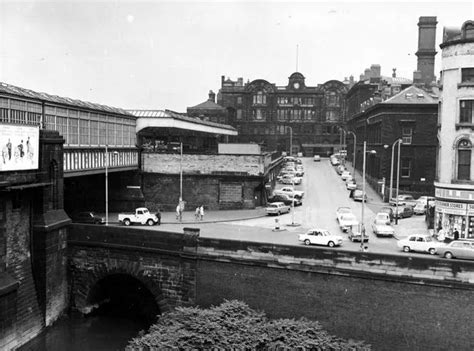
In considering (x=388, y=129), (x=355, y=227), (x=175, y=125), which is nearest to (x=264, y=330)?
(x=355, y=227)

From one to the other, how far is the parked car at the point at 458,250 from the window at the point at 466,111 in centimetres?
1230

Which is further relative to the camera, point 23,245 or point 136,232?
point 136,232

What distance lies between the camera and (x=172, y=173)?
49781 millimetres

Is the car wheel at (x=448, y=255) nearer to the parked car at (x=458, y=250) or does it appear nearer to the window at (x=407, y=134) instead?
the parked car at (x=458, y=250)

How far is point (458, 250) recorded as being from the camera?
87.4 ft

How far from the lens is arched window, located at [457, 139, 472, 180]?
3588 centimetres

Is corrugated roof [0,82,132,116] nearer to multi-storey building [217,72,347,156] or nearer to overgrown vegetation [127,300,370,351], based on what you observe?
overgrown vegetation [127,300,370,351]

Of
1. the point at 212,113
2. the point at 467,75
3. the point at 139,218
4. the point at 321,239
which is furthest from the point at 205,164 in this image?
the point at 212,113

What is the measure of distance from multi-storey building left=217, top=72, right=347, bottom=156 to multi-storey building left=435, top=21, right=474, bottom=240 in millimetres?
70717

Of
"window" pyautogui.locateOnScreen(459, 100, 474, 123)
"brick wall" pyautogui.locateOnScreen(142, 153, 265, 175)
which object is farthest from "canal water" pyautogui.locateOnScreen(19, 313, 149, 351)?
"window" pyautogui.locateOnScreen(459, 100, 474, 123)

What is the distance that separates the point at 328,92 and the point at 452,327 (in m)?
90.0

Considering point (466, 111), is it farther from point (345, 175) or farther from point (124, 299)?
point (345, 175)

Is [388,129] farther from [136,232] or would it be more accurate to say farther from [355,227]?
[136,232]

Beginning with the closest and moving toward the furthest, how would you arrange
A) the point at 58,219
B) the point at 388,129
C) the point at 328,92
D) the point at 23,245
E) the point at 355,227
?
1. the point at 23,245
2. the point at 58,219
3. the point at 355,227
4. the point at 388,129
5. the point at 328,92
